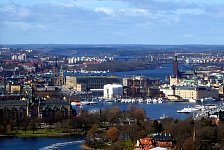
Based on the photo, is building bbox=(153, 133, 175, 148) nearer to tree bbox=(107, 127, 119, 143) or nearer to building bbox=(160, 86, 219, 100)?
tree bbox=(107, 127, 119, 143)

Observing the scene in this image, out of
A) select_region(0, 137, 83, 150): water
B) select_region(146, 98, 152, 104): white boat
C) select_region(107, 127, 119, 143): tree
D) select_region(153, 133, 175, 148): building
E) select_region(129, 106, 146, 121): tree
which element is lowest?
select_region(146, 98, 152, 104): white boat

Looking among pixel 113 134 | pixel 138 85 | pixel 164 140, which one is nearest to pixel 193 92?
pixel 138 85

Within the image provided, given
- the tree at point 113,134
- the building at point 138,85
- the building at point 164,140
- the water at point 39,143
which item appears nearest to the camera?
the building at point 164,140

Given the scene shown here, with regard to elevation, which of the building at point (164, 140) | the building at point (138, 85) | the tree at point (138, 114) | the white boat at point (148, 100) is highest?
the building at point (164, 140)

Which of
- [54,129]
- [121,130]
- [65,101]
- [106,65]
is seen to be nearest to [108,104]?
[65,101]

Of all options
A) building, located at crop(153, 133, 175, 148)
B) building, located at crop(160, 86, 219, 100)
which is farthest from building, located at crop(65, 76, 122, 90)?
building, located at crop(153, 133, 175, 148)

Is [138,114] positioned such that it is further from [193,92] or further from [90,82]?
[90,82]

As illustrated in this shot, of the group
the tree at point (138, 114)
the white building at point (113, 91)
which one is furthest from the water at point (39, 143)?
the white building at point (113, 91)

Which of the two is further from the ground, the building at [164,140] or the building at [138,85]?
the building at [164,140]

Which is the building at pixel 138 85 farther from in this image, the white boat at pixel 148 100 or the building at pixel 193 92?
the white boat at pixel 148 100
